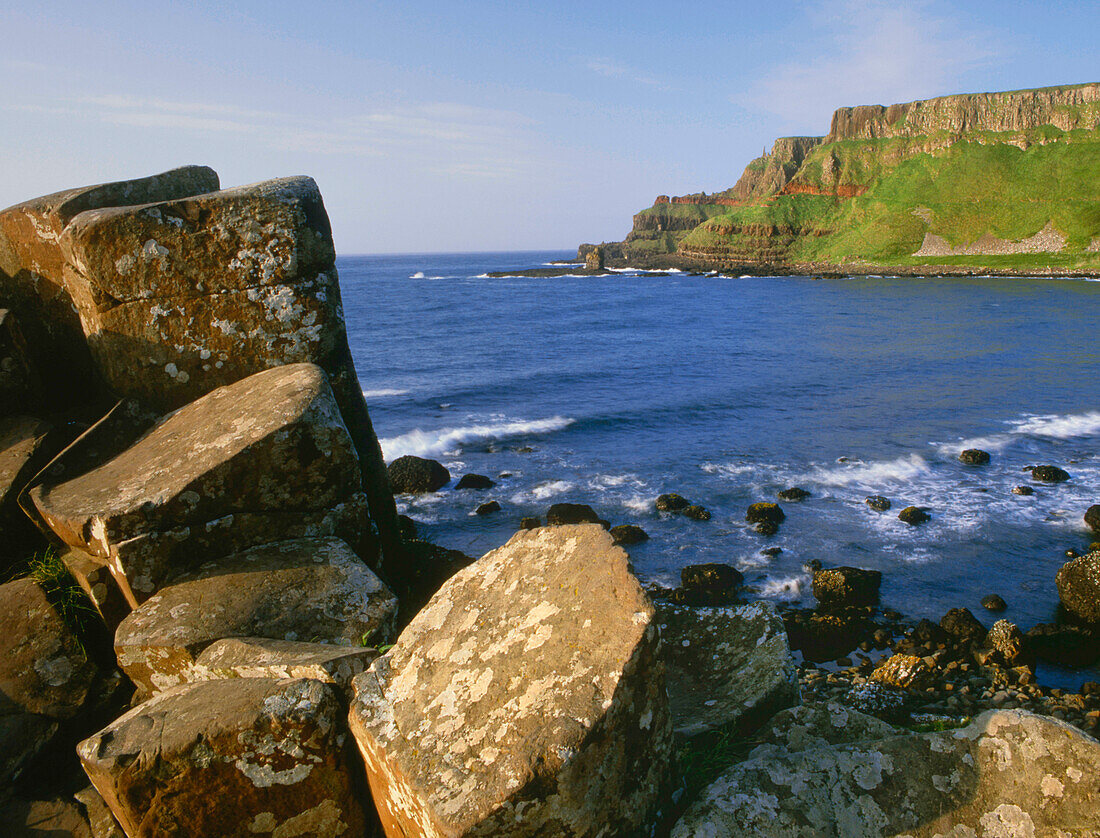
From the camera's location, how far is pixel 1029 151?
13975 centimetres

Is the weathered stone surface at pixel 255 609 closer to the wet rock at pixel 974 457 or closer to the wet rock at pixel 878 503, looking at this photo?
the wet rock at pixel 878 503

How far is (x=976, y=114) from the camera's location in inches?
6088

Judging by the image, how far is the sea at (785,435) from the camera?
50.4 ft

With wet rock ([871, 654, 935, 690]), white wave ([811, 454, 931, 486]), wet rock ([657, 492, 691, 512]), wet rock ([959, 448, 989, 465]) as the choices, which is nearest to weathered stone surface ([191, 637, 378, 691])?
wet rock ([871, 654, 935, 690])

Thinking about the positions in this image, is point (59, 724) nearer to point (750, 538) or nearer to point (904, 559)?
point (750, 538)

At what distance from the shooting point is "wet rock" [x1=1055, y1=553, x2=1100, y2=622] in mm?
11875

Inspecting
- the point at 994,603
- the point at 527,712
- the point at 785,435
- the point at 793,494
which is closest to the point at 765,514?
the point at 793,494

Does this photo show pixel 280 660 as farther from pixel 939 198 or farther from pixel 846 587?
pixel 939 198

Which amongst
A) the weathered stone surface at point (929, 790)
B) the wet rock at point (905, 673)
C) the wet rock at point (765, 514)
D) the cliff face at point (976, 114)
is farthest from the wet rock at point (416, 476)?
the cliff face at point (976, 114)

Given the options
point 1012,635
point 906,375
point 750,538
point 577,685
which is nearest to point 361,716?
point 577,685

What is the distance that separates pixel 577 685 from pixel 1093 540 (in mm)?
18028

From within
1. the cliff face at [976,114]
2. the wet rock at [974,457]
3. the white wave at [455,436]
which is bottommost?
the wet rock at [974,457]

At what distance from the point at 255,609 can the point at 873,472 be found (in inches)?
796

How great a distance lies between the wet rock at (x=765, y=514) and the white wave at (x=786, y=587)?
2.61 m
